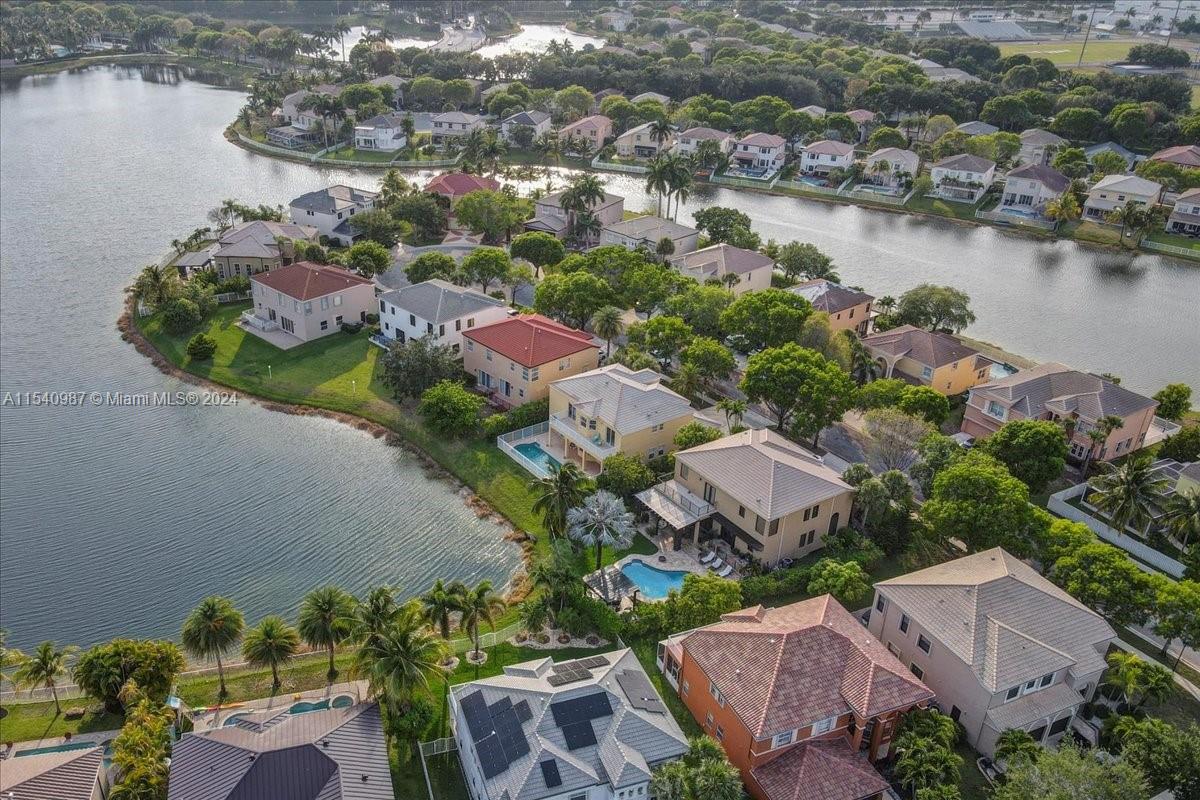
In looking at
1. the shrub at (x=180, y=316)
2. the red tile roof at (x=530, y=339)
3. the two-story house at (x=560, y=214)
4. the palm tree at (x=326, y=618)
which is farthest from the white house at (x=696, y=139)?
the palm tree at (x=326, y=618)

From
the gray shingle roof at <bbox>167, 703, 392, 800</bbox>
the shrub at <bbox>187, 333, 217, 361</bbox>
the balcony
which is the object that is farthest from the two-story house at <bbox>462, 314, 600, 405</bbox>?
the gray shingle roof at <bbox>167, 703, 392, 800</bbox>

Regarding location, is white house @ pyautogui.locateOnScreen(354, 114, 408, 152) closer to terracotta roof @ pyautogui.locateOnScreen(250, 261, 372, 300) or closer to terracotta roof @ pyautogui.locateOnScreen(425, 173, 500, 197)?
terracotta roof @ pyautogui.locateOnScreen(425, 173, 500, 197)

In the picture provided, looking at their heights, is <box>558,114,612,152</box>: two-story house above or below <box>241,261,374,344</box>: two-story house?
above

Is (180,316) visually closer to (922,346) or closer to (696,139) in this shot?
(922,346)

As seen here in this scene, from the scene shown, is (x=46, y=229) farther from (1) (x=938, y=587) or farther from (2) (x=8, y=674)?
(1) (x=938, y=587)

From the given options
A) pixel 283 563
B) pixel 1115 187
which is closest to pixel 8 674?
pixel 283 563

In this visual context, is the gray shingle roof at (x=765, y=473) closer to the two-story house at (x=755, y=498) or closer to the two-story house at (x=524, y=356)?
the two-story house at (x=755, y=498)
